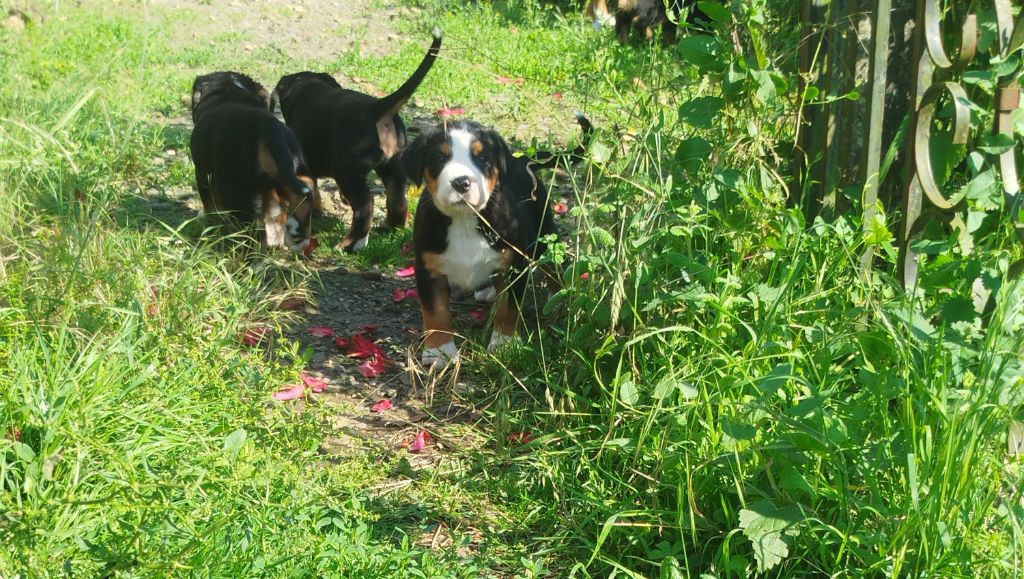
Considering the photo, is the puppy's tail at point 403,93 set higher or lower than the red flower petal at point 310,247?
higher

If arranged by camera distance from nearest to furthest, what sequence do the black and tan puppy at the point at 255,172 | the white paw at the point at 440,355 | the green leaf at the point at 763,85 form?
the green leaf at the point at 763,85, the white paw at the point at 440,355, the black and tan puppy at the point at 255,172

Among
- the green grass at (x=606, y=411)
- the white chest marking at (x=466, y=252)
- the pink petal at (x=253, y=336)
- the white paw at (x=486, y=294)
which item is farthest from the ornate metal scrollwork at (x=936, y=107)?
the pink petal at (x=253, y=336)

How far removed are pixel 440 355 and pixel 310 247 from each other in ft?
5.11

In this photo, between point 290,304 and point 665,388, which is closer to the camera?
point 665,388

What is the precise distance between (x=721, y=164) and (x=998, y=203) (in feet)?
2.82

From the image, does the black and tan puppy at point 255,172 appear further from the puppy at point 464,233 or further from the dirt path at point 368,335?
the puppy at point 464,233

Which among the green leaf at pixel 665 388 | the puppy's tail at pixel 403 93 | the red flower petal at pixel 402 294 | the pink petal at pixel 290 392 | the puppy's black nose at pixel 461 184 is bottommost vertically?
the pink petal at pixel 290 392

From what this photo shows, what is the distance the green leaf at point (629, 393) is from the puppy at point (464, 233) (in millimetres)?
1119

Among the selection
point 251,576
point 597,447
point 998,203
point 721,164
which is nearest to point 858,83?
point 721,164

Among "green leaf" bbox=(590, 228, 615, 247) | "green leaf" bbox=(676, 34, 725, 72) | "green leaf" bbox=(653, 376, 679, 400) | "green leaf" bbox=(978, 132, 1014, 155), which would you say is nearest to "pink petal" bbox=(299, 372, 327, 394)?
"green leaf" bbox=(590, 228, 615, 247)

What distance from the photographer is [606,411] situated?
293cm

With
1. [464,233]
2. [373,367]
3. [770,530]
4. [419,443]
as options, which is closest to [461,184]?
[464,233]

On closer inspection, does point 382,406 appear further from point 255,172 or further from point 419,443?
point 255,172

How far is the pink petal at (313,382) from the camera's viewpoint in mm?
3506
